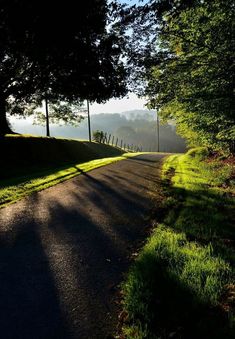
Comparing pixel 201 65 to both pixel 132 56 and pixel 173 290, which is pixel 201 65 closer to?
pixel 173 290

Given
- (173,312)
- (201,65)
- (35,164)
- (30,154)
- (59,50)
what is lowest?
(35,164)

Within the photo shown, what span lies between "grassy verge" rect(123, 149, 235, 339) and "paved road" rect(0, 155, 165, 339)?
13.8 inches

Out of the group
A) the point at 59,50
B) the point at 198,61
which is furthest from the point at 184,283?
the point at 59,50

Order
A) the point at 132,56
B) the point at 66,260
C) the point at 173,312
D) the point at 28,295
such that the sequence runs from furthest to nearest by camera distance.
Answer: the point at 132,56 < the point at 66,260 < the point at 28,295 < the point at 173,312

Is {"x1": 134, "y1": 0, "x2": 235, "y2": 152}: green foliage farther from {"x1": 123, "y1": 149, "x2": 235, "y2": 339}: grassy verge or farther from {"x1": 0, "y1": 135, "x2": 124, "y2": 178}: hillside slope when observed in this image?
{"x1": 0, "y1": 135, "x2": 124, "y2": 178}: hillside slope

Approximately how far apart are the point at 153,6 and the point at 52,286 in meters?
8.94

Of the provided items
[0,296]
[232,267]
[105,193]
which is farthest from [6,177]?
[232,267]

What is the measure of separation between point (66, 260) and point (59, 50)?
51.9 feet

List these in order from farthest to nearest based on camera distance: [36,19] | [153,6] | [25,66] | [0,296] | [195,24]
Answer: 1. [25,66]
2. [36,19]
3. [153,6]
4. [195,24]
5. [0,296]

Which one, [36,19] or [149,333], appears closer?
[149,333]

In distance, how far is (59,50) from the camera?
18000mm

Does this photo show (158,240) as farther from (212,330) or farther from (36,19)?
(36,19)

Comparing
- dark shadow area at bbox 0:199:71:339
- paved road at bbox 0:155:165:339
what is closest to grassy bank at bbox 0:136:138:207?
paved road at bbox 0:155:165:339

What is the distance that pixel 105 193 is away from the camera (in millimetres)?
10648
